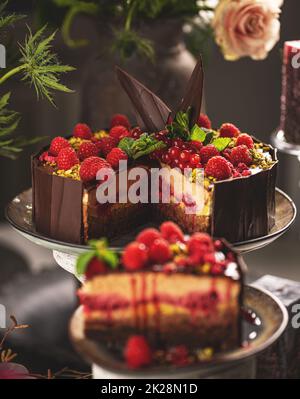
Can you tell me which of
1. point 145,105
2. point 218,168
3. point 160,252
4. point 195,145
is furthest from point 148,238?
point 145,105

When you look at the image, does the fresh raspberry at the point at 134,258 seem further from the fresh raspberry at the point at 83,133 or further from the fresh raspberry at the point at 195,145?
the fresh raspberry at the point at 83,133

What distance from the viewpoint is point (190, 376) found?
1.58 m

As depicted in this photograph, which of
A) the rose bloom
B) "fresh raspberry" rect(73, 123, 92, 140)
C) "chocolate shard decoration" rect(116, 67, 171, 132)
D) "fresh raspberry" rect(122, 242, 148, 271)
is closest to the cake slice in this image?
"fresh raspberry" rect(122, 242, 148, 271)

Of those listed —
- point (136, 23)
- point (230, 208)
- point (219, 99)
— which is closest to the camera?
point (230, 208)

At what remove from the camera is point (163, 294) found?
5.09 feet

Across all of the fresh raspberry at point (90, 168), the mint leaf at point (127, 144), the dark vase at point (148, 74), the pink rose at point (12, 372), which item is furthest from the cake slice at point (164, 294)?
the dark vase at point (148, 74)

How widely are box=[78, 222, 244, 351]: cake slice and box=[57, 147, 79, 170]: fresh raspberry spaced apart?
63 cm

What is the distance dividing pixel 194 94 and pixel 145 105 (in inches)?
5.8

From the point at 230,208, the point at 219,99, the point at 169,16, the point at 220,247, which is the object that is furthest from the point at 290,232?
the point at 220,247

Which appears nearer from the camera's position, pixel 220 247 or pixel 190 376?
pixel 190 376

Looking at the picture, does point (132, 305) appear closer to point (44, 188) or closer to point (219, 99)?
point (44, 188)

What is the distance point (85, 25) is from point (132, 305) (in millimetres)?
2293

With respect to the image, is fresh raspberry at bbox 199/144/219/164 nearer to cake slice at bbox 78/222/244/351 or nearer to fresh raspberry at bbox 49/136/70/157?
fresh raspberry at bbox 49/136/70/157

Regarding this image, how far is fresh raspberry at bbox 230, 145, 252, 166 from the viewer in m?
2.17
